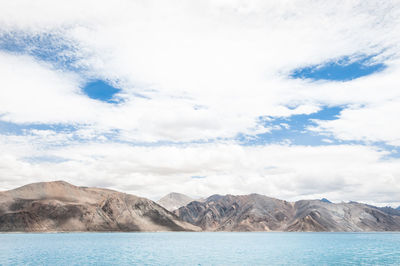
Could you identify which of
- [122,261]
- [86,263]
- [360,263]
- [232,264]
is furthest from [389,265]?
[86,263]

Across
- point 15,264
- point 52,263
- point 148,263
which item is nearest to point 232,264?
point 148,263

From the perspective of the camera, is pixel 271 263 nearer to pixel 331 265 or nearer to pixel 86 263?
pixel 331 265

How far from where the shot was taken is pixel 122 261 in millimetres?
80125

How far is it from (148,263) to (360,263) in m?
44.1

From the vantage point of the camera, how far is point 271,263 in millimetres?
77938

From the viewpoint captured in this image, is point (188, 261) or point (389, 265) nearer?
point (389, 265)

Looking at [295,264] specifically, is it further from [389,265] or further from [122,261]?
[122,261]

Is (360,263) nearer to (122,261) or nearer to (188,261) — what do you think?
(188,261)

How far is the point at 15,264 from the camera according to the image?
7281 cm

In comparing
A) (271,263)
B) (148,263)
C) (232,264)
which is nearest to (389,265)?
(271,263)

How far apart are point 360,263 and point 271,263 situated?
60.5 ft

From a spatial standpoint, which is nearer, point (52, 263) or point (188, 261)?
point (52, 263)

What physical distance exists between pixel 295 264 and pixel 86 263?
4261cm

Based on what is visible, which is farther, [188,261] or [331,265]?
[188,261]
